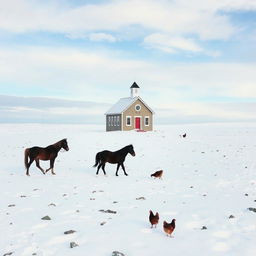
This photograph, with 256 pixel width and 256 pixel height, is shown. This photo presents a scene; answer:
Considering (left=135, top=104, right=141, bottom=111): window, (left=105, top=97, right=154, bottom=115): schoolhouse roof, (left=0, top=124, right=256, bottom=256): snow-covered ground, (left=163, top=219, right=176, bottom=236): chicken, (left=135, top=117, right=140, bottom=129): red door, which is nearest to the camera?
(left=0, top=124, right=256, bottom=256): snow-covered ground

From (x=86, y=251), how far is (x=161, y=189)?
740cm

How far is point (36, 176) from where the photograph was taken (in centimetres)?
1742

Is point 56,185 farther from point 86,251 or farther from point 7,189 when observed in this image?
point 86,251

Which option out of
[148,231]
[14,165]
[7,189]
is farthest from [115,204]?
[14,165]

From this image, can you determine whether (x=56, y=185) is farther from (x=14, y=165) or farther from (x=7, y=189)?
(x=14, y=165)

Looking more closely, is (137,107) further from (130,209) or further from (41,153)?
(130,209)

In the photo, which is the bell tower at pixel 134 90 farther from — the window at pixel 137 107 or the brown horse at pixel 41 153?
the brown horse at pixel 41 153

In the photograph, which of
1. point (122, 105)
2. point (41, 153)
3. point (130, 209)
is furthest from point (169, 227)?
point (122, 105)

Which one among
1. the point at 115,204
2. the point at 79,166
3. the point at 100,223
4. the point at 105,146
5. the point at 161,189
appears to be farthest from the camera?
the point at 105,146

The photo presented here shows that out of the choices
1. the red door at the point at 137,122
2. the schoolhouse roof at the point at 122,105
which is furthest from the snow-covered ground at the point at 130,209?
the red door at the point at 137,122

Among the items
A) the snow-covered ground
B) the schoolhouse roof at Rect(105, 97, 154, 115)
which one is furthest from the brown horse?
the schoolhouse roof at Rect(105, 97, 154, 115)

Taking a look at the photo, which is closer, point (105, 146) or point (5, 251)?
point (5, 251)

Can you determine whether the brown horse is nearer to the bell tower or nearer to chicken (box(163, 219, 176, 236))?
chicken (box(163, 219, 176, 236))

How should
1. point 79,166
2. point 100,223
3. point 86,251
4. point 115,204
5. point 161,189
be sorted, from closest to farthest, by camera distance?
point 86,251 < point 100,223 < point 115,204 < point 161,189 < point 79,166
